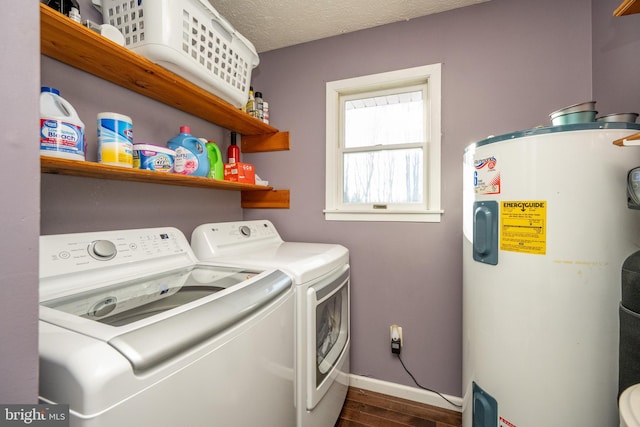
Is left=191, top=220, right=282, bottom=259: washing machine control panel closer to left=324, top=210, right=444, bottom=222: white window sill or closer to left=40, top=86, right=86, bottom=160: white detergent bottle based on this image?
left=324, top=210, right=444, bottom=222: white window sill

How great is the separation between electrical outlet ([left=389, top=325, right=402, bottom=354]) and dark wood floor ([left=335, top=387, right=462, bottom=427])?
0.32 metres

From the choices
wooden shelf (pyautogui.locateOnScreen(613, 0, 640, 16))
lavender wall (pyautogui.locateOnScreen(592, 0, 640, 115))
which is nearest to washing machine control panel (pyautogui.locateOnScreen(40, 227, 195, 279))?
wooden shelf (pyautogui.locateOnScreen(613, 0, 640, 16))

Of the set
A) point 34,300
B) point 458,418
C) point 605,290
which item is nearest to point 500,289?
point 605,290

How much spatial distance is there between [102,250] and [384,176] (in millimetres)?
1630

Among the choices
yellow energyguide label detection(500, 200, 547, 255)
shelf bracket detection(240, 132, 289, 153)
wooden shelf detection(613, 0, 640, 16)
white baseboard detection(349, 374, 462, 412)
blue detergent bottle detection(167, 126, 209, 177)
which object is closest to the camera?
wooden shelf detection(613, 0, 640, 16)

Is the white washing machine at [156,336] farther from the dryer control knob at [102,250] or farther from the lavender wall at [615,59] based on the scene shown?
the lavender wall at [615,59]

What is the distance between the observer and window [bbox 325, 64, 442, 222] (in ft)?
5.66

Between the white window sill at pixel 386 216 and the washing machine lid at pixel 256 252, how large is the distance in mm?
311

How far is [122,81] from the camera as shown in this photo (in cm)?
126

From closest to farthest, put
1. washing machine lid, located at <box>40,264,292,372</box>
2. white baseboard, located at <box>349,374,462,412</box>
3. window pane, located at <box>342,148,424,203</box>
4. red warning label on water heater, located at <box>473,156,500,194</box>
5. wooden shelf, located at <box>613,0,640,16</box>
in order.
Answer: washing machine lid, located at <box>40,264,292,372</box>, wooden shelf, located at <box>613,0,640,16</box>, red warning label on water heater, located at <box>473,156,500,194</box>, white baseboard, located at <box>349,374,462,412</box>, window pane, located at <box>342,148,424,203</box>

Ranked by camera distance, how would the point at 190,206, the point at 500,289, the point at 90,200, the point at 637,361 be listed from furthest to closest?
the point at 190,206 < the point at 90,200 < the point at 500,289 < the point at 637,361

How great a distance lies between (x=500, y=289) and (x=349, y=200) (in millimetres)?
1125

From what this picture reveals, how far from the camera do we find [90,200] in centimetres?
120

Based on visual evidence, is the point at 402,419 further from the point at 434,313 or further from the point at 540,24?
the point at 540,24
